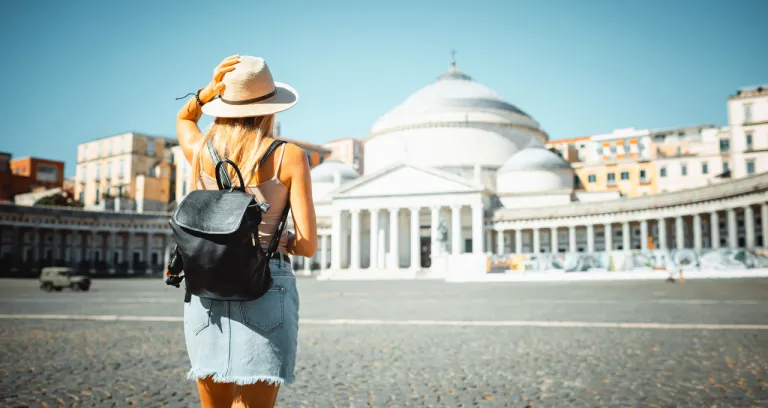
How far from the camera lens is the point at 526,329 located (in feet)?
38.4

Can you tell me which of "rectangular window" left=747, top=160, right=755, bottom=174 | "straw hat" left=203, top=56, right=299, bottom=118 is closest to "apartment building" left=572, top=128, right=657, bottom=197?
"rectangular window" left=747, top=160, right=755, bottom=174

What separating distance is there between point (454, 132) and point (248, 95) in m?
74.0

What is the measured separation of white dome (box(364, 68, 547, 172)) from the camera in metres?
76.1

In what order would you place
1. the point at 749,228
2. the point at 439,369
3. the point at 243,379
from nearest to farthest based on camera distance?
the point at 243,379 < the point at 439,369 < the point at 749,228

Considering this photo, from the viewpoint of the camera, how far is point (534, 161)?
6969 centimetres

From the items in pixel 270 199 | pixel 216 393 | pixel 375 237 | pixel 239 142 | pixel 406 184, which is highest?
pixel 406 184

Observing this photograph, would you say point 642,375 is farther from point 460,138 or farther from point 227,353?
point 460,138

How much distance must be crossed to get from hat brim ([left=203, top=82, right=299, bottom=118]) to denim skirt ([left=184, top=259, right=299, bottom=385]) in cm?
73

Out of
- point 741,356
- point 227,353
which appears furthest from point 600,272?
point 227,353

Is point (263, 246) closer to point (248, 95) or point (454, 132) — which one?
point (248, 95)

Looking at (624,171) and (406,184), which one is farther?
(624,171)

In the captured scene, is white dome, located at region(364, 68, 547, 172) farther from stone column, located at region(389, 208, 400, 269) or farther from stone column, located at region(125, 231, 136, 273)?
stone column, located at region(125, 231, 136, 273)

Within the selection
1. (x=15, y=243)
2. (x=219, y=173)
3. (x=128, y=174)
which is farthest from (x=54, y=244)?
(x=219, y=173)

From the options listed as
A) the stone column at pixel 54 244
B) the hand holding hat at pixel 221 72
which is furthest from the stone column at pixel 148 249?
the hand holding hat at pixel 221 72
